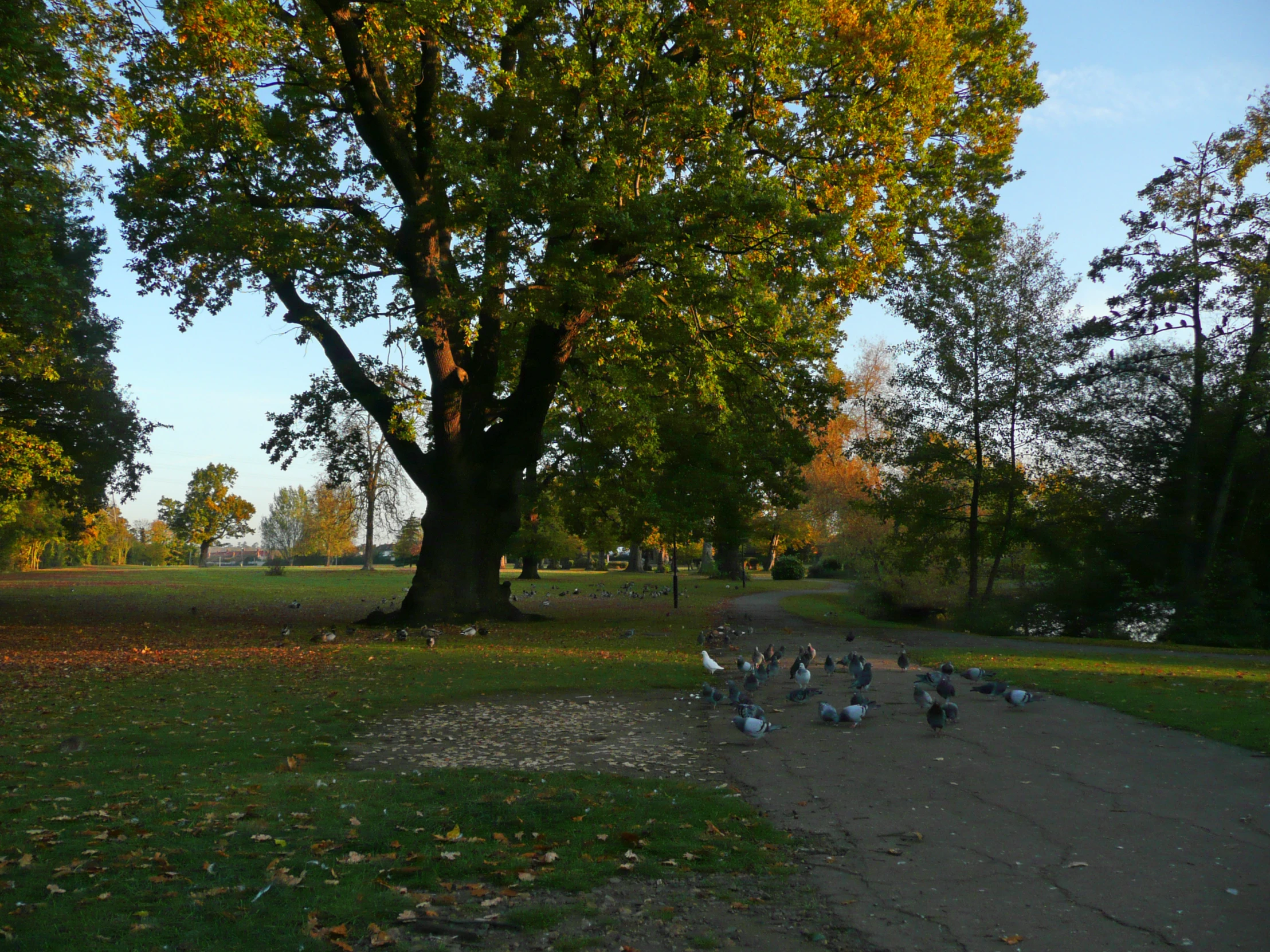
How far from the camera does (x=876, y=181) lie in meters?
14.6

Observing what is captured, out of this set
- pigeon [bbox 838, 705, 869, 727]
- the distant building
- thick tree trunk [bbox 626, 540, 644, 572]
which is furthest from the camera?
the distant building

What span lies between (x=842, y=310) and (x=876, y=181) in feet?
15.0

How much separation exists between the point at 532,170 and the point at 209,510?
331 feet

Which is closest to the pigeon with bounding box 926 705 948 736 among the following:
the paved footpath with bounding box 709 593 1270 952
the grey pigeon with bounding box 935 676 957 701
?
the paved footpath with bounding box 709 593 1270 952

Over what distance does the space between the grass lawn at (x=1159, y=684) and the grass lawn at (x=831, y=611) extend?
23.6 ft

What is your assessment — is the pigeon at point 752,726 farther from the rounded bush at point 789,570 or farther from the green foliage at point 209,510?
the green foliage at point 209,510

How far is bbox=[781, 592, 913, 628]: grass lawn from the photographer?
23547mm

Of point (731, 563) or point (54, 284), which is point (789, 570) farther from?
point (54, 284)

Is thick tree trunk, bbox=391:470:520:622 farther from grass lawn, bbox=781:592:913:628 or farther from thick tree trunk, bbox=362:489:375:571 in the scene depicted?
thick tree trunk, bbox=362:489:375:571

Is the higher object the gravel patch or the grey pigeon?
the grey pigeon

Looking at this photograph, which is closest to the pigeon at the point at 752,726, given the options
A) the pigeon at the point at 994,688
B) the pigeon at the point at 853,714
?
the pigeon at the point at 853,714

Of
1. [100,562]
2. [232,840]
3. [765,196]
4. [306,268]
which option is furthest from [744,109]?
[100,562]

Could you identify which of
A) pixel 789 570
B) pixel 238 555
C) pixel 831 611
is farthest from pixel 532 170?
pixel 238 555

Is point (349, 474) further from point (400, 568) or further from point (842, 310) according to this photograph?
point (400, 568)
